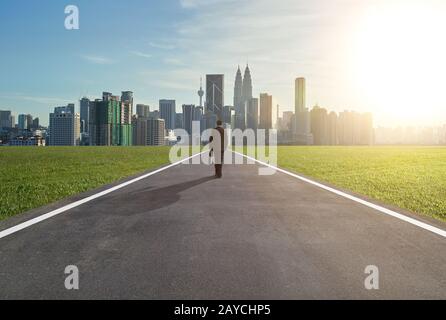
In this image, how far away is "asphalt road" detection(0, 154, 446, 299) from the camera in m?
3.44

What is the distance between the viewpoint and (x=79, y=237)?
5.32 meters

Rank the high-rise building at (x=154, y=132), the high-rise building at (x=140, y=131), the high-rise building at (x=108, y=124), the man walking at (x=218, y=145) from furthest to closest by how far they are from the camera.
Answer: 1. the high-rise building at (x=108, y=124)
2. the high-rise building at (x=140, y=131)
3. the high-rise building at (x=154, y=132)
4. the man walking at (x=218, y=145)

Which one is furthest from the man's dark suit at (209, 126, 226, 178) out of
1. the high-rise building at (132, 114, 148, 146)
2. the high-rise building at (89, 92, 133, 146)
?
the high-rise building at (89, 92, 133, 146)

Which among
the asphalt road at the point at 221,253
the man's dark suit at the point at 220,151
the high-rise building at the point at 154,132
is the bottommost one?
the asphalt road at the point at 221,253

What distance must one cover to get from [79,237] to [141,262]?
1575mm

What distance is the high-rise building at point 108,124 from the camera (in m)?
173

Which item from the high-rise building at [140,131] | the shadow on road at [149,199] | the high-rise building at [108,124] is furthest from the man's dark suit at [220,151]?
the high-rise building at [108,124]

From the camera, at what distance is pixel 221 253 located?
453cm

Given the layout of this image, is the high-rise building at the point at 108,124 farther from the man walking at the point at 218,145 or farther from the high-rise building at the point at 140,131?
the man walking at the point at 218,145

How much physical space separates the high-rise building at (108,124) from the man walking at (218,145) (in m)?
164
